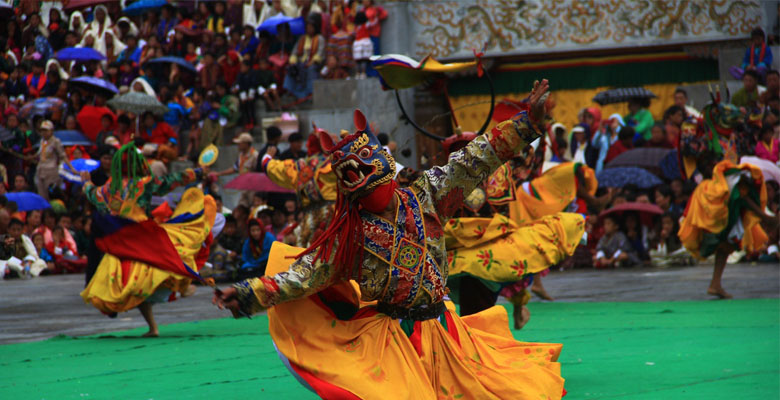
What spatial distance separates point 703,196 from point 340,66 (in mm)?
8946

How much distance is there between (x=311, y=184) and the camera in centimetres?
970

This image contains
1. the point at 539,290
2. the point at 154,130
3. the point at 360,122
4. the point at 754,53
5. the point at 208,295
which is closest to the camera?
the point at 360,122

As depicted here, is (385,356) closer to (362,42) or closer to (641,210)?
(641,210)

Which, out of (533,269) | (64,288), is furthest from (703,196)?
(64,288)

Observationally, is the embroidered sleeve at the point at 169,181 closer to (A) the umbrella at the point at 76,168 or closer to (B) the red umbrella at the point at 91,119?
(A) the umbrella at the point at 76,168

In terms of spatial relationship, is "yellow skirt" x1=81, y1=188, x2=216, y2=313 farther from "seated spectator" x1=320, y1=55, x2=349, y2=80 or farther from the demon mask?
"seated spectator" x1=320, y1=55, x2=349, y2=80

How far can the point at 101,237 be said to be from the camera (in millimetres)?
9336

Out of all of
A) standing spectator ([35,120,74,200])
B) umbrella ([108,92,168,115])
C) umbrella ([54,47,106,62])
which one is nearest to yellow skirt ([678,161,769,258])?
umbrella ([108,92,168,115])

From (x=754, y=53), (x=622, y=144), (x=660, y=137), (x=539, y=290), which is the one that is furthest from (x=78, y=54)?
(x=754, y=53)

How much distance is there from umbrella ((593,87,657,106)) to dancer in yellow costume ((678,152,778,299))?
6.08m

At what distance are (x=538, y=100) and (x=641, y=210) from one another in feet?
34.1

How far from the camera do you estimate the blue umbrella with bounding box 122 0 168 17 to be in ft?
67.2

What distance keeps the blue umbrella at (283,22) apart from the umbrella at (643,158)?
6102 mm

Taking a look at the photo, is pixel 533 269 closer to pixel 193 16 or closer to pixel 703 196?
pixel 703 196
